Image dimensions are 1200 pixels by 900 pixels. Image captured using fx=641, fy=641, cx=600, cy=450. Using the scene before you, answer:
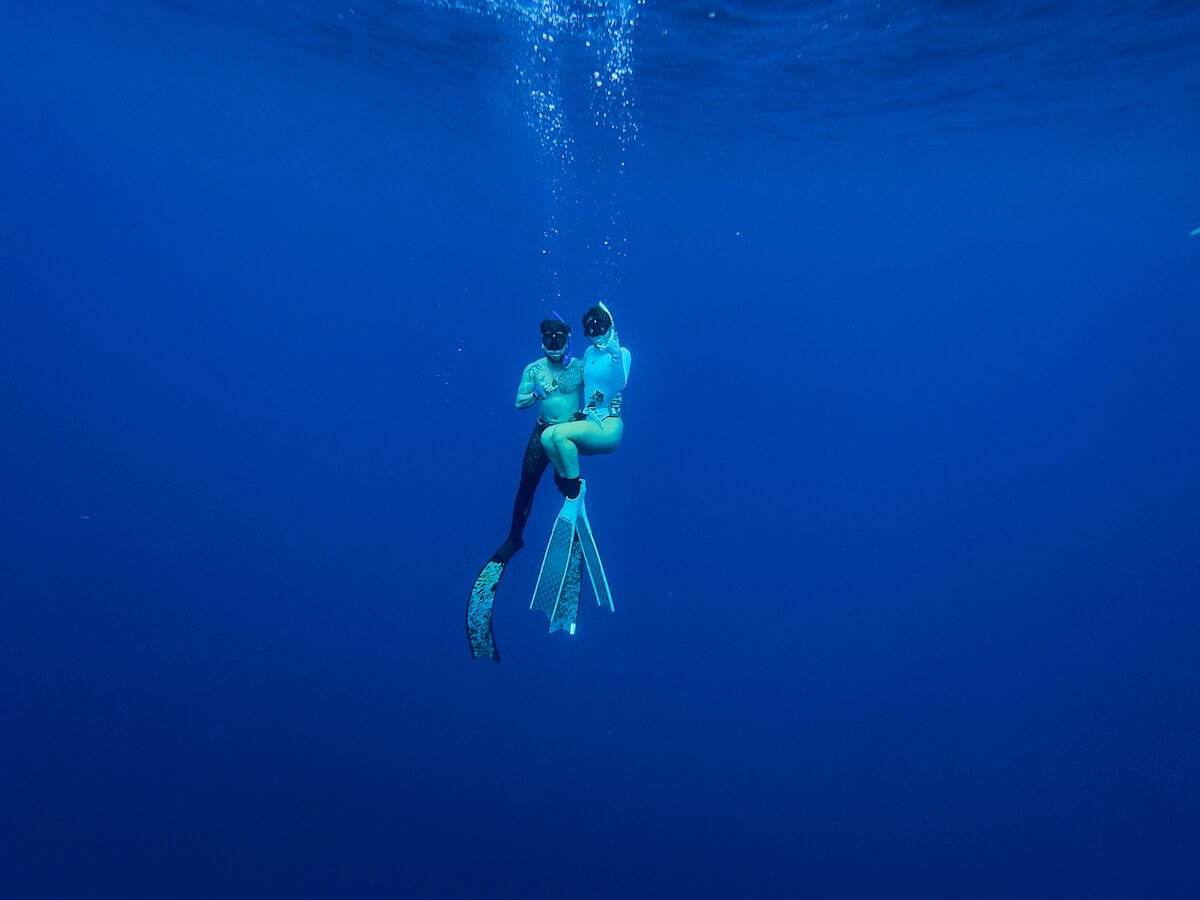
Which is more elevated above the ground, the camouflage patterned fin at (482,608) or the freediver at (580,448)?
the freediver at (580,448)

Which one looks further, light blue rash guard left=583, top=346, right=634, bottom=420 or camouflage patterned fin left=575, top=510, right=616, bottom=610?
camouflage patterned fin left=575, top=510, right=616, bottom=610

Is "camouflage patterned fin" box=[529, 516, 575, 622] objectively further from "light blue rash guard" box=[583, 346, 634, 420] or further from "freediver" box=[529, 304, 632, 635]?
"light blue rash guard" box=[583, 346, 634, 420]

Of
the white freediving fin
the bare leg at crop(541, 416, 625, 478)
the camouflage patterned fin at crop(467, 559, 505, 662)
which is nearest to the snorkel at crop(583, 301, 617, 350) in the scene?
the bare leg at crop(541, 416, 625, 478)

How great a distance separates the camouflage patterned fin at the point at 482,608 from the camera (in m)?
6.22

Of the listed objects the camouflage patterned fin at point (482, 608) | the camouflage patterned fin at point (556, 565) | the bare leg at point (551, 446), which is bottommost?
the camouflage patterned fin at point (482, 608)

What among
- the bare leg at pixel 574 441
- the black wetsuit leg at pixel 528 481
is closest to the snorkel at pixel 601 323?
the bare leg at pixel 574 441

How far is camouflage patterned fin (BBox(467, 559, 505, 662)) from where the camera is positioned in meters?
6.22

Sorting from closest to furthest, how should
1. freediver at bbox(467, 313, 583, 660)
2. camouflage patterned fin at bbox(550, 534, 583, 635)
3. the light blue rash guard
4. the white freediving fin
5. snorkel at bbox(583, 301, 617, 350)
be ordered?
1. snorkel at bbox(583, 301, 617, 350)
2. the light blue rash guard
3. freediver at bbox(467, 313, 583, 660)
4. the white freediving fin
5. camouflage patterned fin at bbox(550, 534, 583, 635)

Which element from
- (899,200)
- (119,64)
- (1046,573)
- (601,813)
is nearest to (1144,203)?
(899,200)

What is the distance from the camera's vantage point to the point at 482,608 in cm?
624

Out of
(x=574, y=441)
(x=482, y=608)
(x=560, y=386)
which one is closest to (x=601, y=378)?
(x=560, y=386)

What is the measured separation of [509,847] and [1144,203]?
37.3 metres

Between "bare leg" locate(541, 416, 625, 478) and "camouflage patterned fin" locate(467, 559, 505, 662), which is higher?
"bare leg" locate(541, 416, 625, 478)

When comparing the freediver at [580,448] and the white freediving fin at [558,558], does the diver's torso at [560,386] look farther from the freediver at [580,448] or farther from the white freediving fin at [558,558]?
the white freediving fin at [558,558]
